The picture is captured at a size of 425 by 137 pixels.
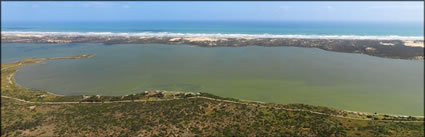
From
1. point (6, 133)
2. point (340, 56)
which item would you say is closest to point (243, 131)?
point (6, 133)

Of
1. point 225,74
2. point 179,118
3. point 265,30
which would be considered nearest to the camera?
point 179,118

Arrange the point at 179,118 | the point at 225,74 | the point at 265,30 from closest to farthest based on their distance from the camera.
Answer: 1. the point at 179,118
2. the point at 225,74
3. the point at 265,30

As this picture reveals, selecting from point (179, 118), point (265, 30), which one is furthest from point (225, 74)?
point (265, 30)

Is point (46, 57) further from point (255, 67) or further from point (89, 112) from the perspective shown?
point (255, 67)

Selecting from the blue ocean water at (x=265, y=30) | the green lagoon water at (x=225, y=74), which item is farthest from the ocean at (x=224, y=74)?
the blue ocean water at (x=265, y=30)

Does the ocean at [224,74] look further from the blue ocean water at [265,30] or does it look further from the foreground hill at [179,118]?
the blue ocean water at [265,30]

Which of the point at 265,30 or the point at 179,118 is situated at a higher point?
the point at 265,30

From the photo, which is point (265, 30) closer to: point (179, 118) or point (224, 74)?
point (224, 74)

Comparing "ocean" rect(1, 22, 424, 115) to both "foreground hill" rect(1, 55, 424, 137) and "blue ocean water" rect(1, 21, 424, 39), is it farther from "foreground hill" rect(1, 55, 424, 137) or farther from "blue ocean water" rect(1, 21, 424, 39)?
"blue ocean water" rect(1, 21, 424, 39)

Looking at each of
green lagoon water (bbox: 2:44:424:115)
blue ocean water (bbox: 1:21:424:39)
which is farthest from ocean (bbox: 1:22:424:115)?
blue ocean water (bbox: 1:21:424:39)
